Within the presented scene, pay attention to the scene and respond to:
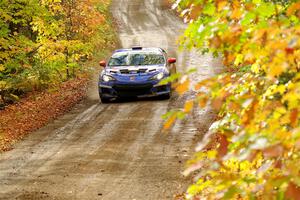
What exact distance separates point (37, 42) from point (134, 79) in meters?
4.99

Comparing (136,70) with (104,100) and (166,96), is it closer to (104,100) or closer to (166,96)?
(166,96)

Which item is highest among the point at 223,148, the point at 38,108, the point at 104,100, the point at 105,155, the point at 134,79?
the point at 223,148

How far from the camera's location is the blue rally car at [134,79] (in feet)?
56.4

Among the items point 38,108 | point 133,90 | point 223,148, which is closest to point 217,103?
point 223,148

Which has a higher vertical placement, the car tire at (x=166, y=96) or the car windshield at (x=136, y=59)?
the car windshield at (x=136, y=59)

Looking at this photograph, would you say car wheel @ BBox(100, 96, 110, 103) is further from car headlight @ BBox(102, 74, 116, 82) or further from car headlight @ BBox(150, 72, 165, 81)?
car headlight @ BBox(150, 72, 165, 81)

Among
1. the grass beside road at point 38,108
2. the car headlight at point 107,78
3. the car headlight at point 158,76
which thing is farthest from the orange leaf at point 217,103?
the car headlight at point 107,78

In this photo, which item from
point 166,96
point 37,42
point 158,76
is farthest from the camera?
point 37,42

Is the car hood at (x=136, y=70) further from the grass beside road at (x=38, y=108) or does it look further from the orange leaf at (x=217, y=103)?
the orange leaf at (x=217, y=103)

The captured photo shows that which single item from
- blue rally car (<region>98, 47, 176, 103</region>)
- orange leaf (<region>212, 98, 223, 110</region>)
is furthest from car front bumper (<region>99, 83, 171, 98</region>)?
orange leaf (<region>212, 98, 223, 110</region>)

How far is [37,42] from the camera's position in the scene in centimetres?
2027

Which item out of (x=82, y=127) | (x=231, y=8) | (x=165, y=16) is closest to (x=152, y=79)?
(x=82, y=127)

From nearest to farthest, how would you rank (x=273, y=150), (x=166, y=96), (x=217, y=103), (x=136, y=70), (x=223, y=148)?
(x=273, y=150), (x=217, y=103), (x=223, y=148), (x=136, y=70), (x=166, y=96)

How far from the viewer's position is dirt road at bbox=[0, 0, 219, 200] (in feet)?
28.6
